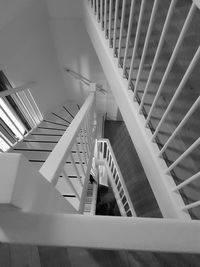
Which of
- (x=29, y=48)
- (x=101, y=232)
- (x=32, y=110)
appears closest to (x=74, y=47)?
(x=29, y=48)

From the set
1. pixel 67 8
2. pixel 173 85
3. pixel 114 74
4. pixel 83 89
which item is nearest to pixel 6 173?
pixel 173 85

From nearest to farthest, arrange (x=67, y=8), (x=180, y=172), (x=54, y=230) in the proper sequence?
(x=54, y=230) < (x=180, y=172) < (x=67, y=8)

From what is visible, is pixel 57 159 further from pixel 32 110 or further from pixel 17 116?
pixel 32 110

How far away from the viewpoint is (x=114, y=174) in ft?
12.3

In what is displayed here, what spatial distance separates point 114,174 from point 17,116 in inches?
72.2

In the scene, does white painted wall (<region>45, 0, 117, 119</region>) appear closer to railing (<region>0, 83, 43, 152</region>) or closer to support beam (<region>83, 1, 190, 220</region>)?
railing (<region>0, 83, 43, 152</region>)

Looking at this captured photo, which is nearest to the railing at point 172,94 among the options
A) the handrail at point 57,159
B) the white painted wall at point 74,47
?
the handrail at point 57,159

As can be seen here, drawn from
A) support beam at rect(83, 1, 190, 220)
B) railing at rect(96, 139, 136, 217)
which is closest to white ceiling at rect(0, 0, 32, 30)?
support beam at rect(83, 1, 190, 220)

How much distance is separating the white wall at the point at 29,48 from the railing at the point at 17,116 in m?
0.21

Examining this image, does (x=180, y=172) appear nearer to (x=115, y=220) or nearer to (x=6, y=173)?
(x=115, y=220)

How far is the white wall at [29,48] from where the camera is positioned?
96.5 inches

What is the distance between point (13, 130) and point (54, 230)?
2.99m

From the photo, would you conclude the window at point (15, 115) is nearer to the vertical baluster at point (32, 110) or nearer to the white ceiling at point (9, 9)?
the vertical baluster at point (32, 110)

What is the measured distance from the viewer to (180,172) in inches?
46.9
